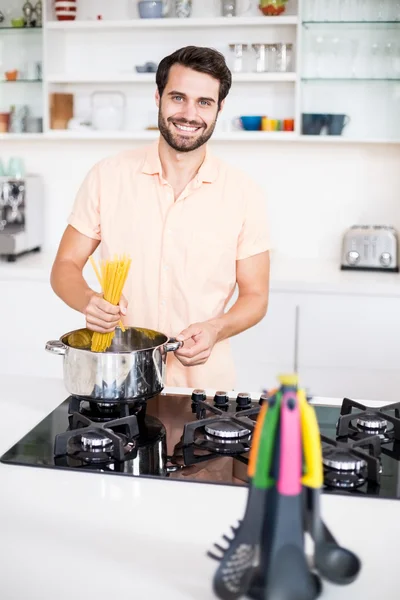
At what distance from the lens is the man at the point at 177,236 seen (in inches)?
92.3

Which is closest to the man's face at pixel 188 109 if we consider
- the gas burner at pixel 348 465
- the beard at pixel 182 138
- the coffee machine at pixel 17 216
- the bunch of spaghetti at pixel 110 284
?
the beard at pixel 182 138

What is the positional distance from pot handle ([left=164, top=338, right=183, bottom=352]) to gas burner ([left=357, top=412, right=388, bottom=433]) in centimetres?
41

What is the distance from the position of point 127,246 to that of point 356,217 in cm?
211

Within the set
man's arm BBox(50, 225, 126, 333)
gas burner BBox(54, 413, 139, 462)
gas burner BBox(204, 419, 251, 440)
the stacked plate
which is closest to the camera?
gas burner BBox(54, 413, 139, 462)

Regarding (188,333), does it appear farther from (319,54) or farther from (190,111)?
(319,54)

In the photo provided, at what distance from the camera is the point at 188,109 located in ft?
7.34

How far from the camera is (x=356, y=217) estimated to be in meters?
4.21

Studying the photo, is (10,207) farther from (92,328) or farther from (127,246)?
(92,328)

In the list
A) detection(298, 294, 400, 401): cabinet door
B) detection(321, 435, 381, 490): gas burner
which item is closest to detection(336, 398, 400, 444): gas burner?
detection(321, 435, 381, 490): gas burner

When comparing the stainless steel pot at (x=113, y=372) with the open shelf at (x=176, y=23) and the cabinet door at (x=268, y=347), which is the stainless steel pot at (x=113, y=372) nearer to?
the cabinet door at (x=268, y=347)

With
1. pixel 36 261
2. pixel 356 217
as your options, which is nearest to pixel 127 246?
pixel 36 261

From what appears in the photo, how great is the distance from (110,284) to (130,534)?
65 cm

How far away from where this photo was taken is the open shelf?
3.85 metres

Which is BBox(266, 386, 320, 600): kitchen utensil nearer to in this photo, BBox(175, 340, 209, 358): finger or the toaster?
BBox(175, 340, 209, 358): finger
